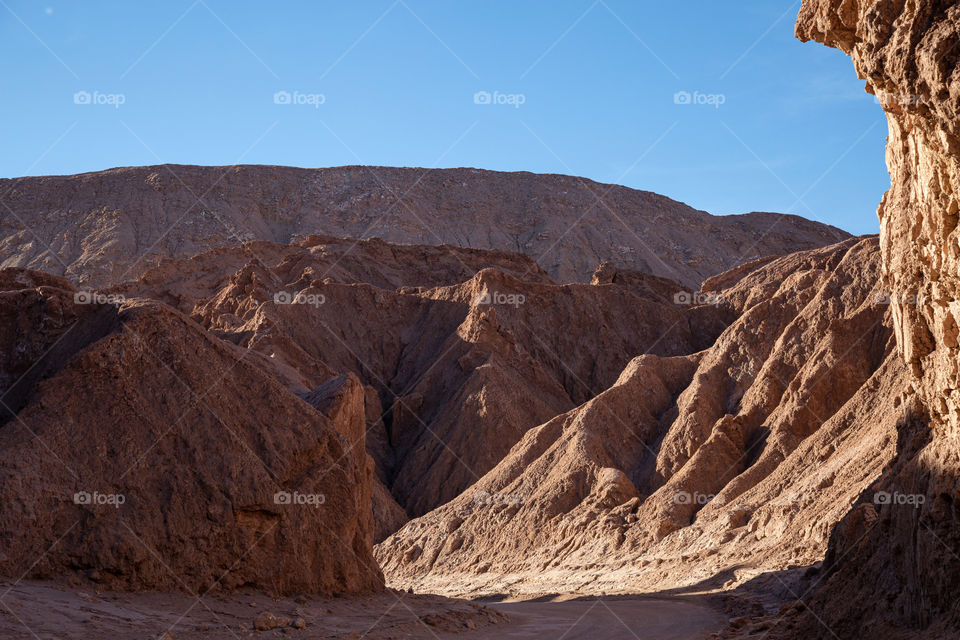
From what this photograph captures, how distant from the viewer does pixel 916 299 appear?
9.59m

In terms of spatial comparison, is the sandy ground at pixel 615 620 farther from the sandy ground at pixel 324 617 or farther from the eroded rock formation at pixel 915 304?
the eroded rock formation at pixel 915 304

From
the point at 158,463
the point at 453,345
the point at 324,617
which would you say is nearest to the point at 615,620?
the point at 324,617

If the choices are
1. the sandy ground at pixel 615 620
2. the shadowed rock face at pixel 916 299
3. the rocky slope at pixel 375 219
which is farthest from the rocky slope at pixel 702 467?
the rocky slope at pixel 375 219

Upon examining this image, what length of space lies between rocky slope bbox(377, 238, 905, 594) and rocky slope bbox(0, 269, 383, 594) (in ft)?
30.1

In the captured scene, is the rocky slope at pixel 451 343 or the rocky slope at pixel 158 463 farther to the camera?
the rocky slope at pixel 451 343

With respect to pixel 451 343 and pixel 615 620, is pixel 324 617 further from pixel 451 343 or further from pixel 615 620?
pixel 451 343

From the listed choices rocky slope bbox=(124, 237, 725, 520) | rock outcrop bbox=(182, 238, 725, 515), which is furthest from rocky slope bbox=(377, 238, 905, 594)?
Answer: rocky slope bbox=(124, 237, 725, 520)

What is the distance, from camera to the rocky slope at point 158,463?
11656 millimetres

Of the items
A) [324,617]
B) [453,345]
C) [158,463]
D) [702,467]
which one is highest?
[453,345]

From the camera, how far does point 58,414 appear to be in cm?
1243

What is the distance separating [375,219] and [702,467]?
214ft

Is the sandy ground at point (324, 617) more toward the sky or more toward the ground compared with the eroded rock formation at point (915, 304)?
more toward the ground

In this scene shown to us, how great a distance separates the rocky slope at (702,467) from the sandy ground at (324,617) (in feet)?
15.4

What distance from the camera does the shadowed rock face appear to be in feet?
26.4
